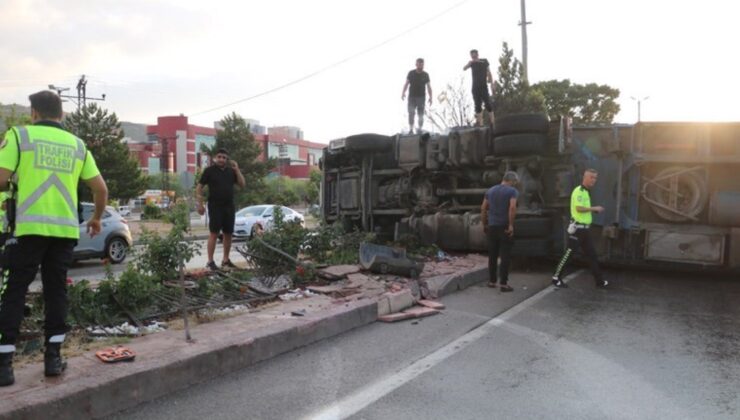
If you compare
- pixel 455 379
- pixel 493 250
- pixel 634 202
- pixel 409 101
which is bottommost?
pixel 455 379

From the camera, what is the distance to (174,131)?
76.2 m

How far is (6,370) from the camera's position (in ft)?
11.2

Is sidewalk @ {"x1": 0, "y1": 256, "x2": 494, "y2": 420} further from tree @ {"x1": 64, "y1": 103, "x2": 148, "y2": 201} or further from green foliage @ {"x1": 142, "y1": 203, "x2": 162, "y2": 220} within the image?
tree @ {"x1": 64, "y1": 103, "x2": 148, "y2": 201}

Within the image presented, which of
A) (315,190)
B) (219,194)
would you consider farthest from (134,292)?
(315,190)

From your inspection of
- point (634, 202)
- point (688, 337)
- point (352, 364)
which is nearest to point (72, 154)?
point (352, 364)

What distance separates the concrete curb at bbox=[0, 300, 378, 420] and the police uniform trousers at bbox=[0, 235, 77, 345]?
306 mm

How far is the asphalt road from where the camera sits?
360cm

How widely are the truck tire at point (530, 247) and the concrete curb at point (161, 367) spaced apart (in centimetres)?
396

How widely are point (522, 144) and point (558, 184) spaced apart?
2.91ft

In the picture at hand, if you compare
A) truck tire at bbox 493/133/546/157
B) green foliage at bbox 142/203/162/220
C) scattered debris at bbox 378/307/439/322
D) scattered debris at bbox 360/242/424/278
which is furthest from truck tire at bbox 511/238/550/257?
green foliage at bbox 142/203/162/220

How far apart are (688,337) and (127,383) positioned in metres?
4.67

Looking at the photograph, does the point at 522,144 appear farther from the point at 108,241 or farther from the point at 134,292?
the point at 108,241

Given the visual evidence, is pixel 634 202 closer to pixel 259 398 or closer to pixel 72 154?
pixel 259 398

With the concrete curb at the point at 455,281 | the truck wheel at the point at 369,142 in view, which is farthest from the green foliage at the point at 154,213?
the truck wheel at the point at 369,142
